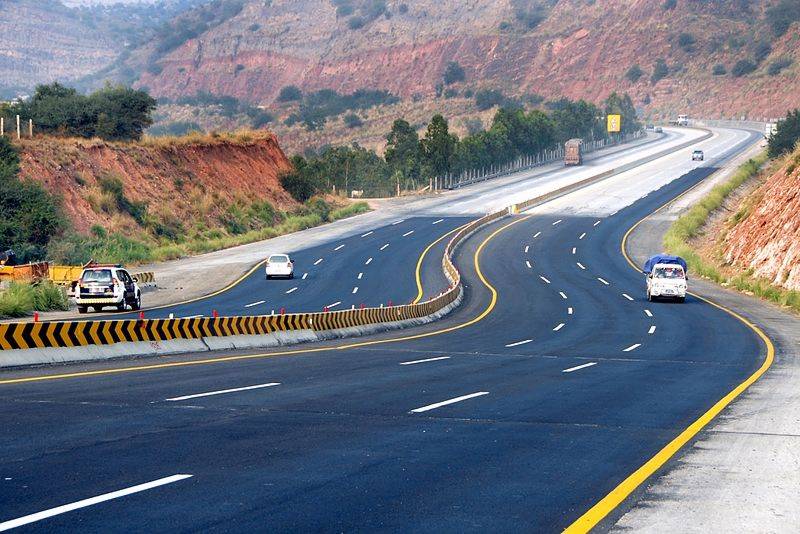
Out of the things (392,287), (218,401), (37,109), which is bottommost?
(392,287)

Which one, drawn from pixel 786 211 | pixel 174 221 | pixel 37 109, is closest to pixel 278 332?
pixel 786 211

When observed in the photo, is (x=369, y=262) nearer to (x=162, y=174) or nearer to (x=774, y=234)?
(x=774, y=234)

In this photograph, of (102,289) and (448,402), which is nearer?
(448,402)

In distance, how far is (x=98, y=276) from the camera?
41344 millimetres

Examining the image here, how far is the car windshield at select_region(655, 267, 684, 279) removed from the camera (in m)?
50.8

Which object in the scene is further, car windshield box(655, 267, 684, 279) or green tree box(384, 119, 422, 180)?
green tree box(384, 119, 422, 180)

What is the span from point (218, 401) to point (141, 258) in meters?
54.2

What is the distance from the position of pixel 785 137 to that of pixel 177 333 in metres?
97.9

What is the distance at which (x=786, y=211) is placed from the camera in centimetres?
5850

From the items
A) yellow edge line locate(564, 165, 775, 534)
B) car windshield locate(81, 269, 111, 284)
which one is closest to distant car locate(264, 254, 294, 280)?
car windshield locate(81, 269, 111, 284)

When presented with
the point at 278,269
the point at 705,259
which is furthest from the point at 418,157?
the point at 278,269

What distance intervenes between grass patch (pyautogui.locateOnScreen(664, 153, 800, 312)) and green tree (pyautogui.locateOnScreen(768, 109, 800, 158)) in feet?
7.05

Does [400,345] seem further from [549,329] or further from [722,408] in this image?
[722,408]

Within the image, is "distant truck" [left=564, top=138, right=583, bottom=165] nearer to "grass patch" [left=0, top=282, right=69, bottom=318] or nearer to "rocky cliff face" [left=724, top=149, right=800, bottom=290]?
"rocky cliff face" [left=724, top=149, right=800, bottom=290]
